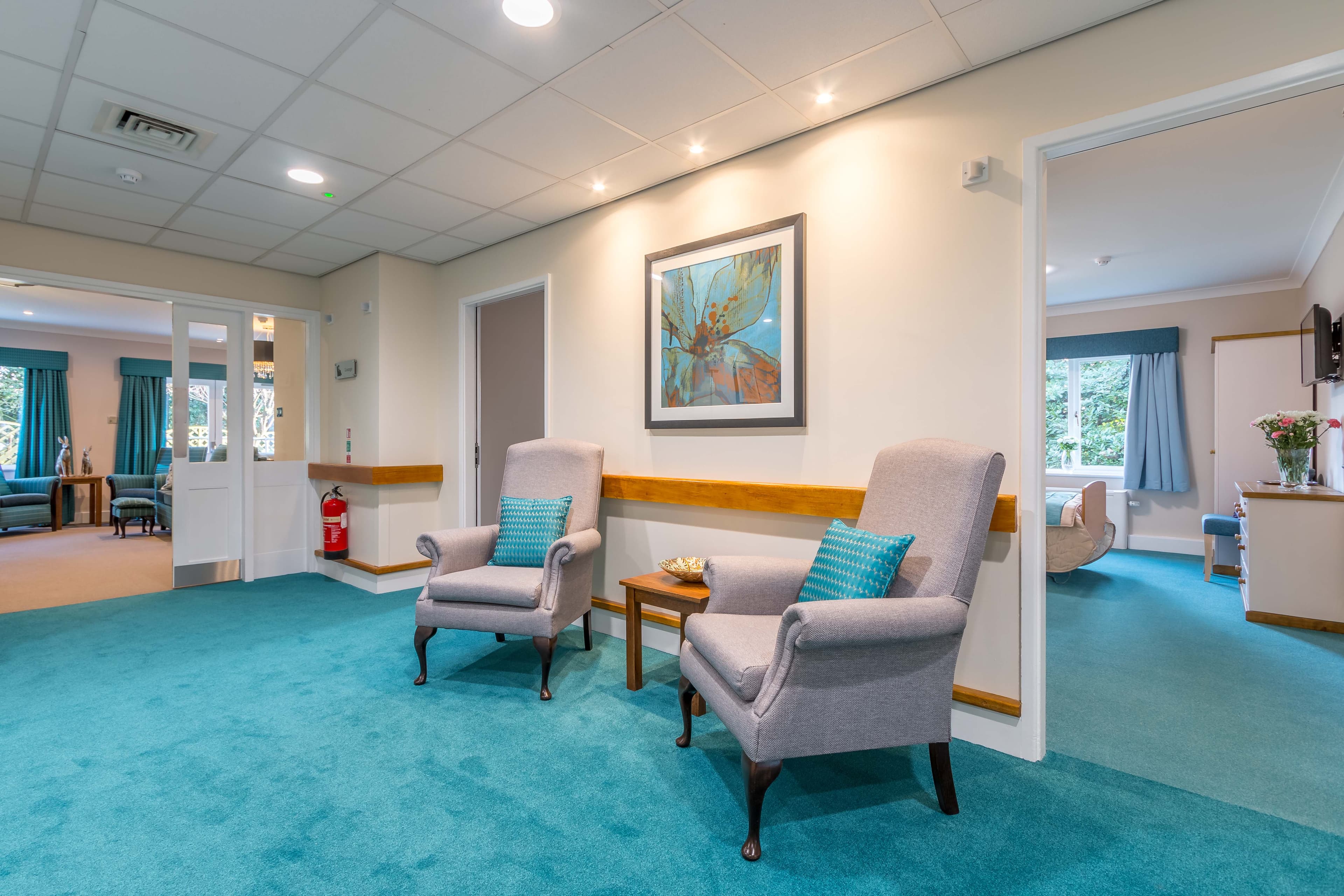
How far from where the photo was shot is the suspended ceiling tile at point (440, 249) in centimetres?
439

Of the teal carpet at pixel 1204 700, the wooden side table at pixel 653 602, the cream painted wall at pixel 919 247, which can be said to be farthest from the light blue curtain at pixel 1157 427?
the wooden side table at pixel 653 602

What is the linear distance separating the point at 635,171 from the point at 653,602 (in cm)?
225

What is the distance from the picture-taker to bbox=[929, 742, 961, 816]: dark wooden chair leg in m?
1.87

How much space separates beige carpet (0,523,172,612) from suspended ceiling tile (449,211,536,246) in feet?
12.0

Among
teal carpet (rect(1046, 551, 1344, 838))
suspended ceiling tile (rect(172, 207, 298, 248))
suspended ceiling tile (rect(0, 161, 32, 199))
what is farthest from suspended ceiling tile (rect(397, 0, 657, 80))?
teal carpet (rect(1046, 551, 1344, 838))

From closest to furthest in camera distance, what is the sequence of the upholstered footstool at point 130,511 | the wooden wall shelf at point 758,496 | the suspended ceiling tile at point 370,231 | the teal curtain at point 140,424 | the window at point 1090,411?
the wooden wall shelf at point 758,496
the suspended ceiling tile at point 370,231
the window at point 1090,411
the upholstered footstool at point 130,511
the teal curtain at point 140,424

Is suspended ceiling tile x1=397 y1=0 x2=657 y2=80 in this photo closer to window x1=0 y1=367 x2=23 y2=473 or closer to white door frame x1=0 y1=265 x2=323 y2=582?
white door frame x1=0 y1=265 x2=323 y2=582

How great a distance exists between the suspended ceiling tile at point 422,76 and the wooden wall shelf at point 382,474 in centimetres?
267

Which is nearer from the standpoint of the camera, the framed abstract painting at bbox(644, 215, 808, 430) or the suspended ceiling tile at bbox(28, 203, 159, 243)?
the framed abstract painting at bbox(644, 215, 808, 430)

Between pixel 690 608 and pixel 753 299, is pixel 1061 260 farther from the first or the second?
pixel 690 608

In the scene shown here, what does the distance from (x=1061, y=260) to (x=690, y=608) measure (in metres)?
4.66

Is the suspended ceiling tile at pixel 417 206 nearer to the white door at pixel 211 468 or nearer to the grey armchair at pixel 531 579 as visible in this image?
the grey armchair at pixel 531 579

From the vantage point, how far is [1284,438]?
14.1 feet

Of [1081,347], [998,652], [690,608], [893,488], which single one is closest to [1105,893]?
[998,652]
